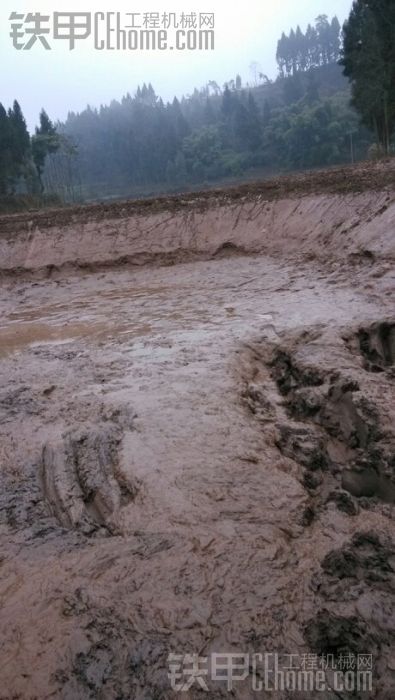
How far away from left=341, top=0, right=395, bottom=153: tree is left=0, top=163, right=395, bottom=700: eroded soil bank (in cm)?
1428

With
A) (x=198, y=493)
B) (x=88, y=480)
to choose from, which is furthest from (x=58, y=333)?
(x=198, y=493)

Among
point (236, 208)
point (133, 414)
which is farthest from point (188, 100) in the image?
point (133, 414)

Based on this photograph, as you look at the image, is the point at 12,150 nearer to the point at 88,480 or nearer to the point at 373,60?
the point at 373,60

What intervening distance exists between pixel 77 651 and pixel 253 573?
2.75ft

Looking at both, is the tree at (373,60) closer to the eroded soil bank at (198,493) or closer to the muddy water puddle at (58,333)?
the eroded soil bank at (198,493)

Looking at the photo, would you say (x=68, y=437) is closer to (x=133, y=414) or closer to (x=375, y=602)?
(x=133, y=414)

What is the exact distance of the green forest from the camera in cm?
1909

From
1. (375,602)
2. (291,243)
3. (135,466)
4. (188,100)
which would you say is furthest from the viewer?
(188,100)

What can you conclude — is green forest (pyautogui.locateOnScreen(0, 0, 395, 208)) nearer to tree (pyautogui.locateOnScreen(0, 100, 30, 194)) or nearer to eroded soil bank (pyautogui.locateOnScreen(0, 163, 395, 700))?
tree (pyautogui.locateOnScreen(0, 100, 30, 194))

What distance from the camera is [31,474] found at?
322 cm
